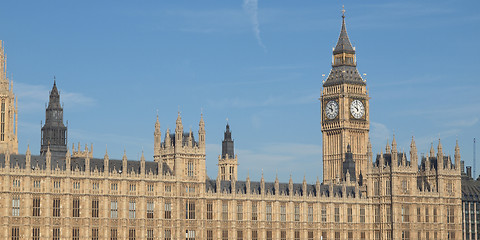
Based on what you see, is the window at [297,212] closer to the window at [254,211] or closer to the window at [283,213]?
the window at [283,213]

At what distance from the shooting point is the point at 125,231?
552ft

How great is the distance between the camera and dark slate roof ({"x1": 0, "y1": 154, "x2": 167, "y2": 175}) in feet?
535

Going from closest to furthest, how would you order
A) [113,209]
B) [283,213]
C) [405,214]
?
1. [113,209]
2. [283,213]
3. [405,214]

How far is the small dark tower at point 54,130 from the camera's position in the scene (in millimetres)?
186500

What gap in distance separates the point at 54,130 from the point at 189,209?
29.4m

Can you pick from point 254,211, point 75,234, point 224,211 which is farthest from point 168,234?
point 254,211

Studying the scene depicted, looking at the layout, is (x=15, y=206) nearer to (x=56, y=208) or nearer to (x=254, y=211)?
(x=56, y=208)

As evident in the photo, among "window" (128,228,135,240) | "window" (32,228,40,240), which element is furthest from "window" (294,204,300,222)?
"window" (32,228,40,240)

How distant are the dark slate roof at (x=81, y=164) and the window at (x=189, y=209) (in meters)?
5.54

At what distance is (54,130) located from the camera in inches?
7392

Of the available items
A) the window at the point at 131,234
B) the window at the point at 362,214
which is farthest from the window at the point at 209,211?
the window at the point at 362,214

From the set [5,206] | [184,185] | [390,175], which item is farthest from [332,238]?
[5,206]

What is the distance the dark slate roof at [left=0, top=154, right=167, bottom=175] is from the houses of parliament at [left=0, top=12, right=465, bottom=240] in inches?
6.9

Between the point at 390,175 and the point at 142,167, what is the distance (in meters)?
48.8
